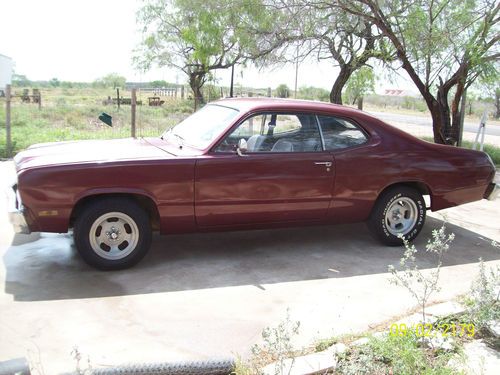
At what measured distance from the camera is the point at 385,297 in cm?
446

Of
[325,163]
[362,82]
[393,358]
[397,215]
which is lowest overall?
[393,358]

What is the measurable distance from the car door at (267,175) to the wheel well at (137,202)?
1.35 feet

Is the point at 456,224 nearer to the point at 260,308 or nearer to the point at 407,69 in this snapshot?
the point at 260,308

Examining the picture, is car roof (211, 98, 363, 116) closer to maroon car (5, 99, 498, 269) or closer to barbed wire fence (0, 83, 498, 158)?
maroon car (5, 99, 498, 269)

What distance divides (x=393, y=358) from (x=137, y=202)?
276 centimetres

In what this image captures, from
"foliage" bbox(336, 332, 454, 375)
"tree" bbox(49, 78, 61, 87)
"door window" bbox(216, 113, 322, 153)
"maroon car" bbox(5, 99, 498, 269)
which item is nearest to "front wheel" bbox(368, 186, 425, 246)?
"maroon car" bbox(5, 99, 498, 269)

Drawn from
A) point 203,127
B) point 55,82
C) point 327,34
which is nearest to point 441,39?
point 327,34

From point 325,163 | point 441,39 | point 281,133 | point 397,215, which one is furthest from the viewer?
point 441,39

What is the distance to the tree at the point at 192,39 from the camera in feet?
67.5

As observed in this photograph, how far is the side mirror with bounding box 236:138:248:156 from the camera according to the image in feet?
16.1

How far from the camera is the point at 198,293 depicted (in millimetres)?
4379

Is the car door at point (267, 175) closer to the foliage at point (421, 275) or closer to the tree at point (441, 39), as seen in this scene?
the foliage at point (421, 275)

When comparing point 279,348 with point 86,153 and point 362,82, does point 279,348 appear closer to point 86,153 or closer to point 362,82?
point 86,153

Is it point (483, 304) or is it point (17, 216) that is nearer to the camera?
point (483, 304)
